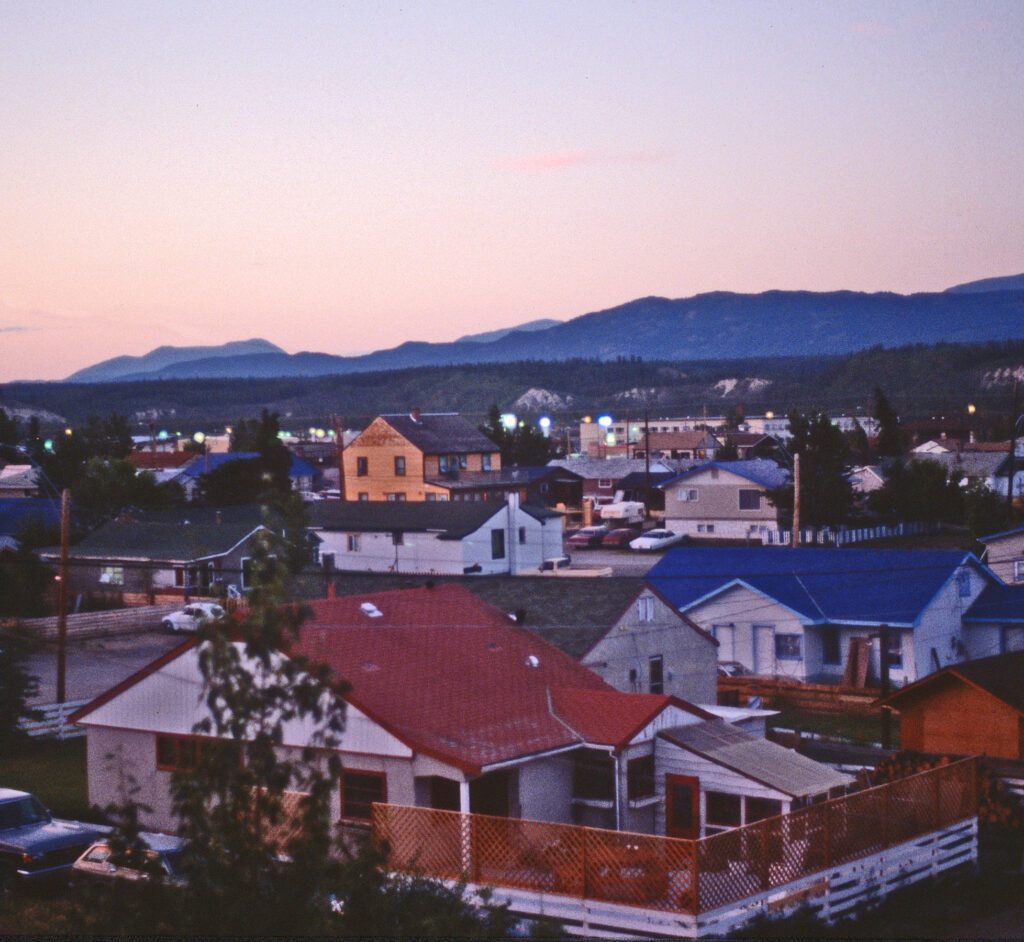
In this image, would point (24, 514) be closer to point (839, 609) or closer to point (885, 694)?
point (839, 609)

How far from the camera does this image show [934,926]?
1791 centimetres

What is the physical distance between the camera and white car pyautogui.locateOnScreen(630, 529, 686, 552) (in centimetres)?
7206

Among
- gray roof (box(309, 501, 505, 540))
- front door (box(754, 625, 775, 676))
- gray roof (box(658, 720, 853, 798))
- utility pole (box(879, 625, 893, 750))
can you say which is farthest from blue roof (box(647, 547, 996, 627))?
gray roof (box(309, 501, 505, 540))

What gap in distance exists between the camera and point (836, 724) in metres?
33.2

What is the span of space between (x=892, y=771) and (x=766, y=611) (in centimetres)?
1516

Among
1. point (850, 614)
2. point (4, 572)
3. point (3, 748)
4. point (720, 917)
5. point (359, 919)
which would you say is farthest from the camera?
point (4, 572)

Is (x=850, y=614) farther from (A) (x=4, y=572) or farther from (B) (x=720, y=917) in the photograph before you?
(A) (x=4, y=572)

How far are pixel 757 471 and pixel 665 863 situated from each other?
2356 inches

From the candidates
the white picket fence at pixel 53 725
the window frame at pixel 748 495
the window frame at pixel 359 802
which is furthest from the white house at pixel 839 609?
the window frame at pixel 748 495

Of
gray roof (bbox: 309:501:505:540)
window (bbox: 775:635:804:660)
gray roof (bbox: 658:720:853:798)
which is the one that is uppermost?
gray roof (bbox: 309:501:505:540)

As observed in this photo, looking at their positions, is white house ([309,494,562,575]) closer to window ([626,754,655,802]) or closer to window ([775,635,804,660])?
window ([775,635,804,660])

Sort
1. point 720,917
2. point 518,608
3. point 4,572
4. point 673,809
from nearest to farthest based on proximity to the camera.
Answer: point 720,917
point 673,809
point 518,608
point 4,572

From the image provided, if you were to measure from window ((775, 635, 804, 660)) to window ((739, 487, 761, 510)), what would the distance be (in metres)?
35.9

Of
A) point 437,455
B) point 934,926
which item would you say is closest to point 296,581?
point 934,926
